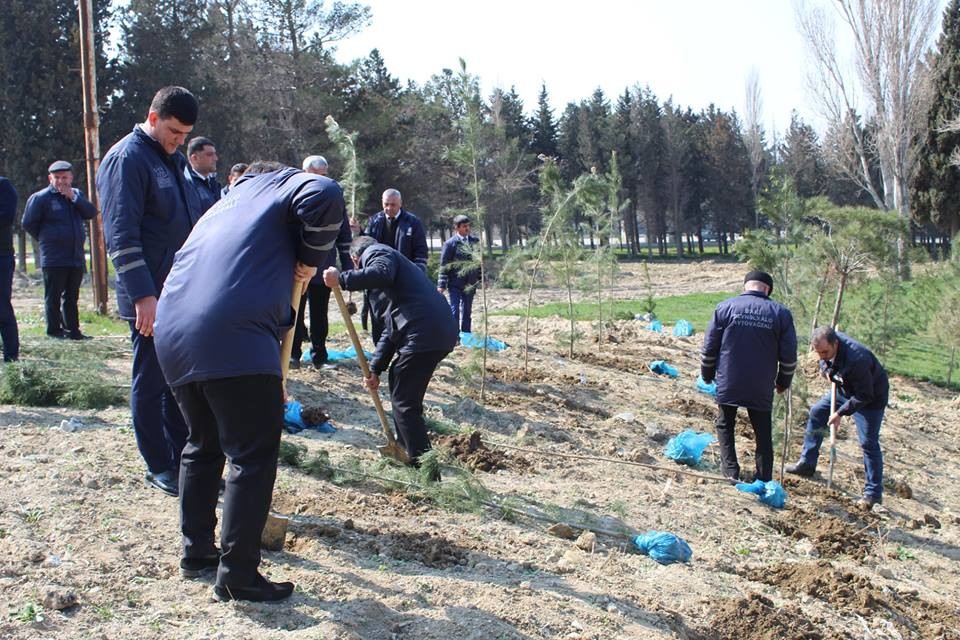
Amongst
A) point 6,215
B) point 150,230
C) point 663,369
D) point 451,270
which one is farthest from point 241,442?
point 663,369

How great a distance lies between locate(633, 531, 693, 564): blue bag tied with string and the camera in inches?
210

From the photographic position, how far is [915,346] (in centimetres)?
1886

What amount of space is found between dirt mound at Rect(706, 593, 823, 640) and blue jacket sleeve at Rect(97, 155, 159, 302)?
10.9 ft

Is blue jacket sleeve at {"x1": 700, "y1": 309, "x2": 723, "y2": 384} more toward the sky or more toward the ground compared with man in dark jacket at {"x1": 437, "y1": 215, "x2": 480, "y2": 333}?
more toward the ground

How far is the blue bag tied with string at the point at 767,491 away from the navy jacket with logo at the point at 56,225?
25.1ft

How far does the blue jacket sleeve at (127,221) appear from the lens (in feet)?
14.2

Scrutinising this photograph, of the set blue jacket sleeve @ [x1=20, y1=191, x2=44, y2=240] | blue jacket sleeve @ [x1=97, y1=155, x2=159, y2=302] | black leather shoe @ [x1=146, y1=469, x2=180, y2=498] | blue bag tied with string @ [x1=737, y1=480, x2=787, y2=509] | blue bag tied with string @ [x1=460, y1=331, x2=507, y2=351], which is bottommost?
blue bag tied with string @ [x1=737, y1=480, x2=787, y2=509]

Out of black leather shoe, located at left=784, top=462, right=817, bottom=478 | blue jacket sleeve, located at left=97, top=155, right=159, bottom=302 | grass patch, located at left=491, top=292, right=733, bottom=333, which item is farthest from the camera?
grass patch, located at left=491, top=292, right=733, bottom=333

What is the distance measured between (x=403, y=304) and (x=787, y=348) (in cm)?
334

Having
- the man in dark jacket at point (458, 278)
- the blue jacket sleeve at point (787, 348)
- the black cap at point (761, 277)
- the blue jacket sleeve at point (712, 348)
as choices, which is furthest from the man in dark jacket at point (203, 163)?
the man in dark jacket at point (458, 278)

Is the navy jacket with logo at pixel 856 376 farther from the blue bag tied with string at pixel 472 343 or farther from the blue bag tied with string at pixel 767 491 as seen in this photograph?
the blue bag tied with string at pixel 472 343

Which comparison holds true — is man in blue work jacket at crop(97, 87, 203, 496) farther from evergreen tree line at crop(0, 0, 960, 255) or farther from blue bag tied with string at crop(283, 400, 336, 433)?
evergreen tree line at crop(0, 0, 960, 255)

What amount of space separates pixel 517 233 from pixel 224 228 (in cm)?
4727

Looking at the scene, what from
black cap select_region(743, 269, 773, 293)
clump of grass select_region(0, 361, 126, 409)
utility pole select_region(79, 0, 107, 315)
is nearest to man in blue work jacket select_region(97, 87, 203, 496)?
clump of grass select_region(0, 361, 126, 409)
